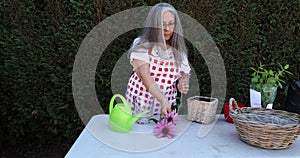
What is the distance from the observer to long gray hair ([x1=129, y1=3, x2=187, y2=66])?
1.64m

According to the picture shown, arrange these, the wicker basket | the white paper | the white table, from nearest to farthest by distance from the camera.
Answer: the white table < the wicker basket < the white paper

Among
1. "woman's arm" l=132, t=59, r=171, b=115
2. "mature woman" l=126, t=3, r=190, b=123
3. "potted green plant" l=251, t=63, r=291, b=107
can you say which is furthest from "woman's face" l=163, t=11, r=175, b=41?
"potted green plant" l=251, t=63, r=291, b=107

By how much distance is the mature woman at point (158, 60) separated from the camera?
5.38ft

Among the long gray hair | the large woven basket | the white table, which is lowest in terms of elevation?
the white table

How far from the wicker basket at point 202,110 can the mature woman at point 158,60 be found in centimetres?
18

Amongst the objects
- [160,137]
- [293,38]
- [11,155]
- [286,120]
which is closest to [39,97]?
[11,155]

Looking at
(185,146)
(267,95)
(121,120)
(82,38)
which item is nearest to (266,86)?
(267,95)

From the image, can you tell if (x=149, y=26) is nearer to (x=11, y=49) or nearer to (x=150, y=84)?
(x=150, y=84)

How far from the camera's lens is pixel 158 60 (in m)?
1.73

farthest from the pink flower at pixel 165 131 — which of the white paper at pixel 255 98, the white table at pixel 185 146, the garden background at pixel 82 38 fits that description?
the garden background at pixel 82 38

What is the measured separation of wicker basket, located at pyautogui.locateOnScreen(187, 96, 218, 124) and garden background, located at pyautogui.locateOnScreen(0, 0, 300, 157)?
0.93 meters

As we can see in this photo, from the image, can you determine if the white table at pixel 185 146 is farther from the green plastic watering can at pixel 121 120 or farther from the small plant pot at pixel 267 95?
the small plant pot at pixel 267 95

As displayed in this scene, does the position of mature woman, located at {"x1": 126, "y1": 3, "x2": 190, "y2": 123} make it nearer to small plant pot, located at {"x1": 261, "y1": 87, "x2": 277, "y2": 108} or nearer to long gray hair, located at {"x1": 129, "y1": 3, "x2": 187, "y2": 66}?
long gray hair, located at {"x1": 129, "y1": 3, "x2": 187, "y2": 66}

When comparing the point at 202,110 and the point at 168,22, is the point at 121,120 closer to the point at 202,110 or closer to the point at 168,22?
the point at 202,110
